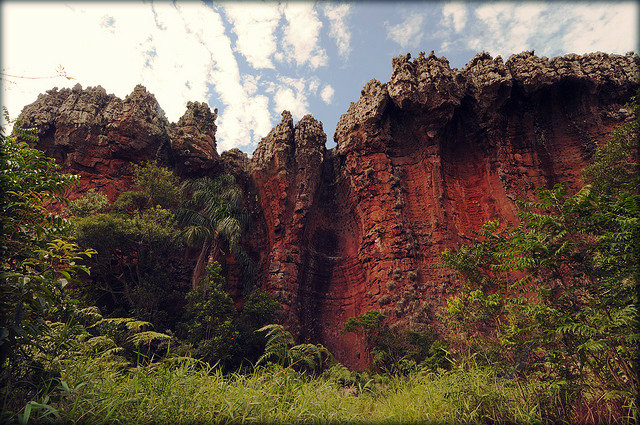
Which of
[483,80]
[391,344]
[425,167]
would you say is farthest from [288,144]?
[391,344]

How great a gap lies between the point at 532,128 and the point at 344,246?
473 inches

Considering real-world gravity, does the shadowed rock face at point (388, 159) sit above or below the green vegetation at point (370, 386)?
above

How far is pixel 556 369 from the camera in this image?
489 centimetres

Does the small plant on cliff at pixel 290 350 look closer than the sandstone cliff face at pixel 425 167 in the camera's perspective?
Yes

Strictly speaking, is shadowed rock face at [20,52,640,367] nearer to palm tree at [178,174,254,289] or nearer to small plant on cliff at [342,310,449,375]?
small plant on cliff at [342,310,449,375]

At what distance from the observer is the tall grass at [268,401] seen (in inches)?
148

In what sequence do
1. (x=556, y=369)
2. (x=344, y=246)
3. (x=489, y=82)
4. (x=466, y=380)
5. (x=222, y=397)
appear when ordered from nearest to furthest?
(x=222, y=397) < (x=556, y=369) < (x=466, y=380) < (x=489, y=82) < (x=344, y=246)

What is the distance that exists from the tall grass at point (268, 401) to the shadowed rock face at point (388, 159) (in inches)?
357

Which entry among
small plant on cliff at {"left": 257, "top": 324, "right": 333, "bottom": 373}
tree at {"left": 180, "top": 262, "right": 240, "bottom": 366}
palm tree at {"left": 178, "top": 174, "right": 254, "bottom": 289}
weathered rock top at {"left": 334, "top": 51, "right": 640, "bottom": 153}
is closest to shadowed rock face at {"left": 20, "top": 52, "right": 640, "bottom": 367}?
weathered rock top at {"left": 334, "top": 51, "right": 640, "bottom": 153}

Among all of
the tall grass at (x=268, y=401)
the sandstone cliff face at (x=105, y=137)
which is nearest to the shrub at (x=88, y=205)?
the sandstone cliff face at (x=105, y=137)

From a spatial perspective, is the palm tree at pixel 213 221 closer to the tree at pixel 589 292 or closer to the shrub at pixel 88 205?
the shrub at pixel 88 205

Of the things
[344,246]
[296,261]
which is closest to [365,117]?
[344,246]

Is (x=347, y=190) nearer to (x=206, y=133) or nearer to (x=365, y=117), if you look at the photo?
(x=365, y=117)

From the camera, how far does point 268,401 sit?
4.46 m
